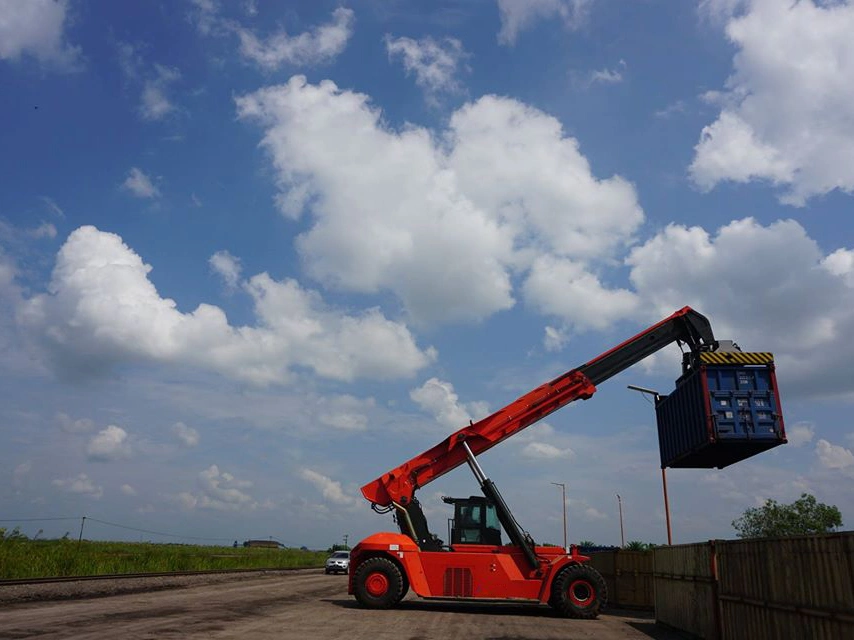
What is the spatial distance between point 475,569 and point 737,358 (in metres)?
8.72

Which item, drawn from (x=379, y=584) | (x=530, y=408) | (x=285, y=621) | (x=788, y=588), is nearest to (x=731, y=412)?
(x=530, y=408)

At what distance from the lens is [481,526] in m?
18.3

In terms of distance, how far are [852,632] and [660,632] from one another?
8881mm

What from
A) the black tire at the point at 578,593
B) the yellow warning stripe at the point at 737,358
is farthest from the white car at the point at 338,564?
the yellow warning stripe at the point at 737,358

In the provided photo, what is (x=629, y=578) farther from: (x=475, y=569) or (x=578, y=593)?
(x=475, y=569)

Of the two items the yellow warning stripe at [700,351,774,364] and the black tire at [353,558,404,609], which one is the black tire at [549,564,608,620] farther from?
the yellow warning stripe at [700,351,774,364]

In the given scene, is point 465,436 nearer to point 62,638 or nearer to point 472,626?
point 472,626

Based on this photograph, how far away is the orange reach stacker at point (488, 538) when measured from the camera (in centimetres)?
1723

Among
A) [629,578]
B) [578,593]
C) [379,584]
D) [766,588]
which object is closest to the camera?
[766,588]

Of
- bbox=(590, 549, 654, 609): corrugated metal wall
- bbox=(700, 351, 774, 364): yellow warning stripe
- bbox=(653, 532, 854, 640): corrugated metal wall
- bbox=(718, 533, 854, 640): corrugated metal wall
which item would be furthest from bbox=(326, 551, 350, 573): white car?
bbox=(718, 533, 854, 640): corrugated metal wall

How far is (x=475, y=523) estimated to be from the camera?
60.2ft

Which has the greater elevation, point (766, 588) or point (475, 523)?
point (475, 523)

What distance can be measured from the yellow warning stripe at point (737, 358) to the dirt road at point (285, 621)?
6.60 metres

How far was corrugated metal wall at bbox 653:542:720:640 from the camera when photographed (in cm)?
1271
